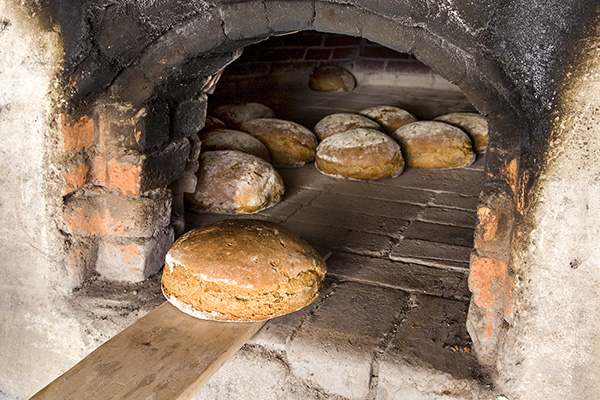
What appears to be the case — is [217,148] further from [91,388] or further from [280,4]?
[91,388]

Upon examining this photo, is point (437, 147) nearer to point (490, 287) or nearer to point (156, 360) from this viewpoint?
point (490, 287)

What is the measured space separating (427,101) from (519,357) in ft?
14.1

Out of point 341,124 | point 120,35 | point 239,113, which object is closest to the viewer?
point 120,35

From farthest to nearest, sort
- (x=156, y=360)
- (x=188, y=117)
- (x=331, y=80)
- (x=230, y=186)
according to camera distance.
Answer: (x=331, y=80)
(x=230, y=186)
(x=188, y=117)
(x=156, y=360)

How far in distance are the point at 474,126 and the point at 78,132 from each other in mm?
3095

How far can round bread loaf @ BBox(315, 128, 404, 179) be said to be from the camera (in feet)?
12.2

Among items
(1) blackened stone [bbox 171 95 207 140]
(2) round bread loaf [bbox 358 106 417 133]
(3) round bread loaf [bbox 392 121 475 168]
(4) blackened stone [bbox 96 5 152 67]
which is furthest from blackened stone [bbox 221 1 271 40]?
(2) round bread loaf [bbox 358 106 417 133]

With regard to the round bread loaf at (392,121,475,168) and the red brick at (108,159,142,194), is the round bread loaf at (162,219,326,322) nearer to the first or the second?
the red brick at (108,159,142,194)

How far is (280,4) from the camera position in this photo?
6.22 feet

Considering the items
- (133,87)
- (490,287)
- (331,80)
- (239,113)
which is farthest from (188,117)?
(331,80)

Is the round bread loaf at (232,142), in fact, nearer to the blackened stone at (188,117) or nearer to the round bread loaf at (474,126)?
the blackened stone at (188,117)

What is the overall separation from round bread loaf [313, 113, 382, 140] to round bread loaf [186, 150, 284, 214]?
1.17 metres

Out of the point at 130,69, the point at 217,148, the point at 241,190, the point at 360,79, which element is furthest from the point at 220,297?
the point at 360,79

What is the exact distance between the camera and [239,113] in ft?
14.8
